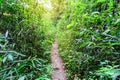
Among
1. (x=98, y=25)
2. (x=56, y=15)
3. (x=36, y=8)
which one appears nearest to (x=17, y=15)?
(x=36, y=8)

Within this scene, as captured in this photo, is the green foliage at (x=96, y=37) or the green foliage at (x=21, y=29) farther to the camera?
the green foliage at (x=21, y=29)

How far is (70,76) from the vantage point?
4.40m

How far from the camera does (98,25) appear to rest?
11.2ft

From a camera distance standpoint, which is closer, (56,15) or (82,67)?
(82,67)

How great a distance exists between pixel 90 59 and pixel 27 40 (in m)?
1.39

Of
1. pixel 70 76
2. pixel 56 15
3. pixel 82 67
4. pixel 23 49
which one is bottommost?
pixel 70 76

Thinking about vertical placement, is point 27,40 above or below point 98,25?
below

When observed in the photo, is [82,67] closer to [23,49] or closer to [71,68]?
[71,68]

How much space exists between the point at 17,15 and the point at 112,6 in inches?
71.6

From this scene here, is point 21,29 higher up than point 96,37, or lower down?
higher up

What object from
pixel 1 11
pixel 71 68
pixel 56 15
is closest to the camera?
pixel 1 11

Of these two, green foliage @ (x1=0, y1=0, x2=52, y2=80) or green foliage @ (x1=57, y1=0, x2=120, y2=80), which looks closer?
green foliage @ (x1=57, y1=0, x2=120, y2=80)

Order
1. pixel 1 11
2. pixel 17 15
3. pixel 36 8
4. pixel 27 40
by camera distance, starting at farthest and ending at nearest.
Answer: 1. pixel 36 8
2. pixel 27 40
3. pixel 17 15
4. pixel 1 11

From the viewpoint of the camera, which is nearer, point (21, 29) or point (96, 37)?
point (96, 37)
